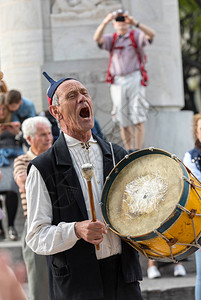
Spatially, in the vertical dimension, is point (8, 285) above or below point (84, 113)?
below

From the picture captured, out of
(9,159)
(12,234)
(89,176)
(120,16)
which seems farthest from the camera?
(120,16)

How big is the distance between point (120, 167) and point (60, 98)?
0.51 m

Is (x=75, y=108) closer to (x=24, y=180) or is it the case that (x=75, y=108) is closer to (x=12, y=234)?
(x=24, y=180)

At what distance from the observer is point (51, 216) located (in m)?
3.49

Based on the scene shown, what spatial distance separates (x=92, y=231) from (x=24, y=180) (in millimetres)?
2294

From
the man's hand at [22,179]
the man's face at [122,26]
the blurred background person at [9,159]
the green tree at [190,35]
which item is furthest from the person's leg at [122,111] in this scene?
the green tree at [190,35]

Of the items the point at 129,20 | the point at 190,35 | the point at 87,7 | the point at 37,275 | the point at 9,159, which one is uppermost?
the point at 87,7

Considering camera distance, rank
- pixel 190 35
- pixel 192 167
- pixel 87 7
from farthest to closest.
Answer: pixel 190 35, pixel 87 7, pixel 192 167

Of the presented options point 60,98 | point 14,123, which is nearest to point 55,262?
point 60,98

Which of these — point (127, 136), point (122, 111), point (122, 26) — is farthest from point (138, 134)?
point (122, 26)

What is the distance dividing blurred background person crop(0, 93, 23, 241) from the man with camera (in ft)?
4.96

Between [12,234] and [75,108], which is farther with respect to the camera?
[12,234]

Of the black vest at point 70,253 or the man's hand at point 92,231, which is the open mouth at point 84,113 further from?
the man's hand at point 92,231

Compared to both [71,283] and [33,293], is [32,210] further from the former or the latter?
[33,293]
